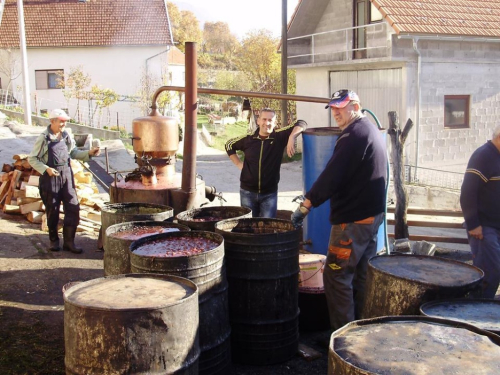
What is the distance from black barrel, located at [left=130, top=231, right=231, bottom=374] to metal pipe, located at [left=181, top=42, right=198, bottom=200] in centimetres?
222

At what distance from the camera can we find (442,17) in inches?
687

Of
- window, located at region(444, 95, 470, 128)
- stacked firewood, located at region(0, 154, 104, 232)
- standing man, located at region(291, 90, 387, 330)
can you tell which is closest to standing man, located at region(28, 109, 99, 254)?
stacked firewood, located at region(0, 154, 104, 232)

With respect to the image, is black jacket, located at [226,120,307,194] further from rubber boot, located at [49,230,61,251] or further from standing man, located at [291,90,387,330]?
rubber boot, located at [49,230,61,251]

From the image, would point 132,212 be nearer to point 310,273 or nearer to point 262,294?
point 310,273

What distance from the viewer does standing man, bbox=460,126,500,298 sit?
540cm

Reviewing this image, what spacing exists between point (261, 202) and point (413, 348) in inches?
159

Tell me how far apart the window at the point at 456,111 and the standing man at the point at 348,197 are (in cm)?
1398

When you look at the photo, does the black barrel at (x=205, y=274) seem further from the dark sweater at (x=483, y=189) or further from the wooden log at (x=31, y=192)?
the wooden log at (x=31, y=192)

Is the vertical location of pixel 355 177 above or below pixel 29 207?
above

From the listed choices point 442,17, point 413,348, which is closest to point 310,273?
point 413,348

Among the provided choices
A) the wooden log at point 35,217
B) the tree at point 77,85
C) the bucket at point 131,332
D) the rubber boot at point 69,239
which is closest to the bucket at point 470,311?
the bucket at point 131,332

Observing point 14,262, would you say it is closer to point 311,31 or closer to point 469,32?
point 469,32

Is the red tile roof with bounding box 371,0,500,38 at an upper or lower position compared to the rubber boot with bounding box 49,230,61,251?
upper

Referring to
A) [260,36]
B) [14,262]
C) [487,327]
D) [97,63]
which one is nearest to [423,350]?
[487,327]
